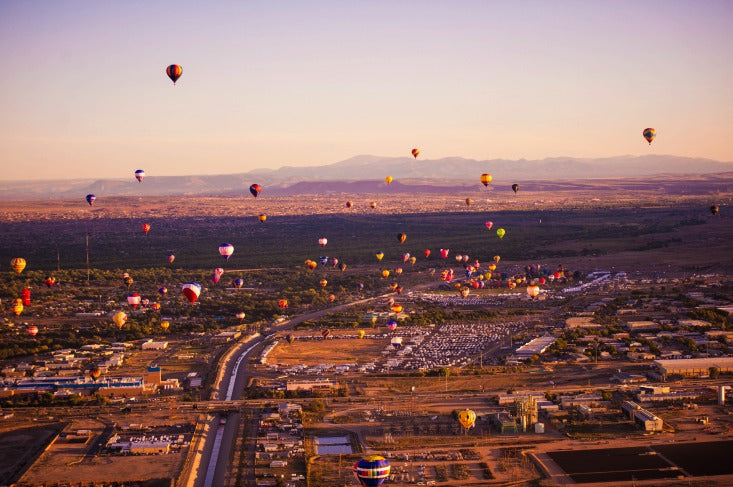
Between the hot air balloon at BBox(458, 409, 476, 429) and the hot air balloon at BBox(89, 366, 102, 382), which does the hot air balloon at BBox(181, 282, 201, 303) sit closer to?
the hot air balloon at BBox(89, 366, 102, 382)

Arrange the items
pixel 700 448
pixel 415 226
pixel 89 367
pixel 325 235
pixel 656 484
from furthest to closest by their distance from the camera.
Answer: pixel 415 226 → pixel 325 235 → pixel 89 367 → pixel 700 448 → pixel 656 484

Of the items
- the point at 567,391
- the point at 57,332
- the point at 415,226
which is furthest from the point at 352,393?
the point at 415,226

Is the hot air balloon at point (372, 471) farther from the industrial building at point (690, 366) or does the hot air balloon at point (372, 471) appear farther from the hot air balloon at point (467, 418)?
the industrial building at point (690, 366)

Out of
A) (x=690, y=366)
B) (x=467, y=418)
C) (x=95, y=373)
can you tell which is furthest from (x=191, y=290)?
(x=690, y=366)

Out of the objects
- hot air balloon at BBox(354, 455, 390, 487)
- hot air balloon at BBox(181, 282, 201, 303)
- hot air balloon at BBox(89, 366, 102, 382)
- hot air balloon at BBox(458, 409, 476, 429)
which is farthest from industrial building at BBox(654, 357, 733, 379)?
hot air balloon at BBox(89, 366, 102, 382)

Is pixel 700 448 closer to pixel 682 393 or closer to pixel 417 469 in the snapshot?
pixel 682 393
